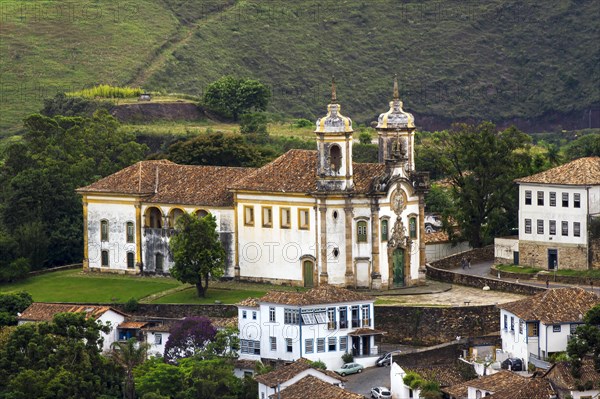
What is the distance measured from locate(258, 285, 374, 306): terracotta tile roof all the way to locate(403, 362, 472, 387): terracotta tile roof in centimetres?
525

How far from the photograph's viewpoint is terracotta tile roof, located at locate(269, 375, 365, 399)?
8956 cm

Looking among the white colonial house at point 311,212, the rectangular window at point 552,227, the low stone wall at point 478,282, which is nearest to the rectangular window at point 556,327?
the low stone wall at point 478,282

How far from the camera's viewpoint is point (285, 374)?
92938 mm

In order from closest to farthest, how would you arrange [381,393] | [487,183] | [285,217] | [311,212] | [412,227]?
[381,393]
[311,212]
[285,217]
[412,227]
[487,183]

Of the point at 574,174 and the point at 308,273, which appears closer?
the point at 308,273

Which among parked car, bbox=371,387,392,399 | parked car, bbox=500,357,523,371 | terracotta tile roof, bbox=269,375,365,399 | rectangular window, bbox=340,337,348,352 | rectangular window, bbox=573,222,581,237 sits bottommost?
parked car, bbox=371,387,392,399

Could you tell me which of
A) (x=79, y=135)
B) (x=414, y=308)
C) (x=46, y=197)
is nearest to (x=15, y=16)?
(x=79, y=135)

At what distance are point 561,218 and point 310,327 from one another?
736 inches

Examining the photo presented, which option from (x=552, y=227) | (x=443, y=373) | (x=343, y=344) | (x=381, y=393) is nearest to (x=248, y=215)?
(x=343, y=344)

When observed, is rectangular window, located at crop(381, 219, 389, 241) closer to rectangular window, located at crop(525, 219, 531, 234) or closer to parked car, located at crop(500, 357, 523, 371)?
rectangular window, located at crop(525, 219, 531, 234)

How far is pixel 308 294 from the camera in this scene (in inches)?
3910

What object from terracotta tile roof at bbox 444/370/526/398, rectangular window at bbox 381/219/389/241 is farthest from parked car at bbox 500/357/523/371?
rectangular window at bbox 381/219/389/241

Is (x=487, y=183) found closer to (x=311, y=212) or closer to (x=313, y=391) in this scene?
(x=311, y=212)

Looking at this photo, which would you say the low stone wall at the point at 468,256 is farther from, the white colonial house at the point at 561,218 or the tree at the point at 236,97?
the tree at the point at 236,97
